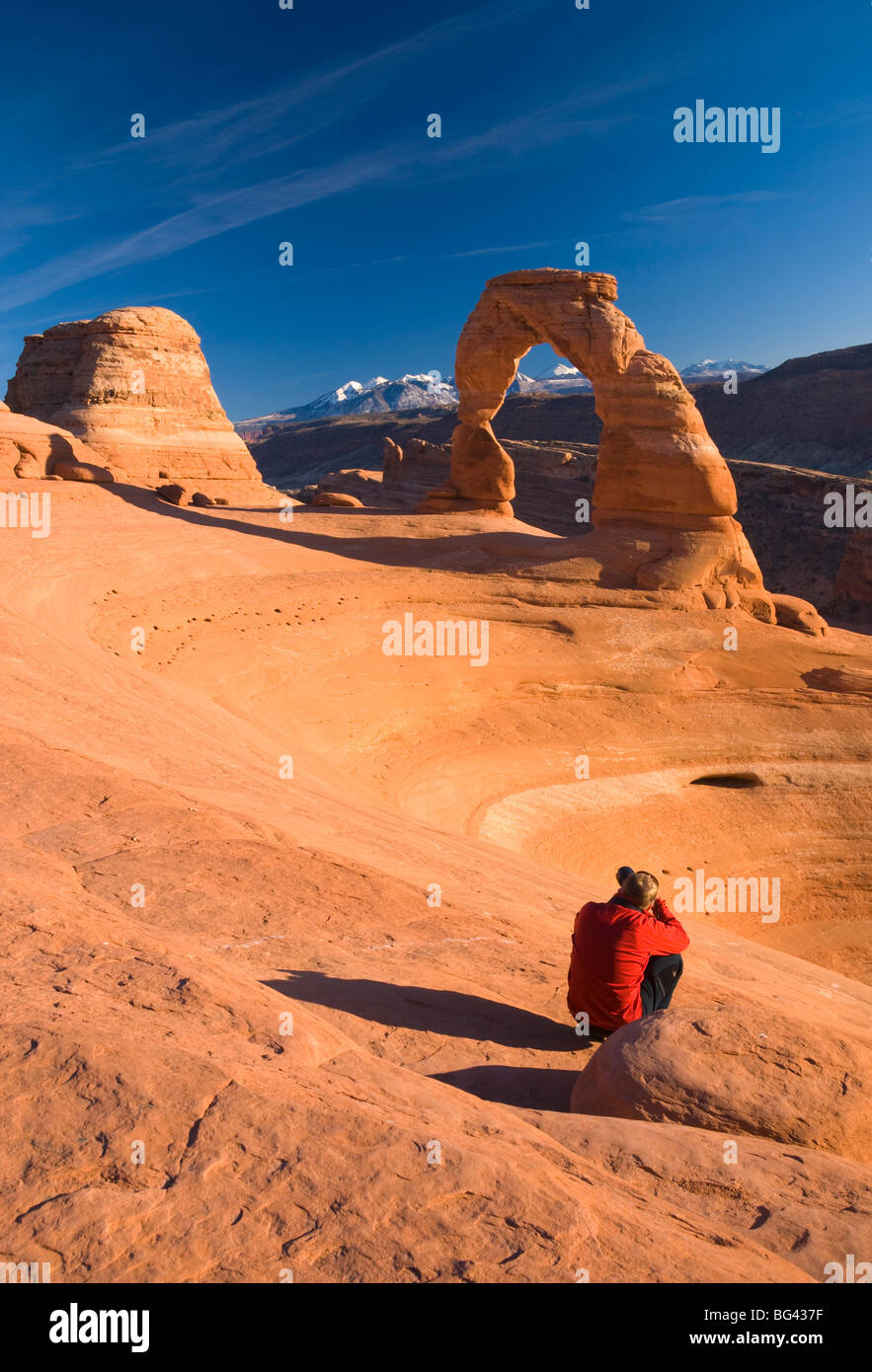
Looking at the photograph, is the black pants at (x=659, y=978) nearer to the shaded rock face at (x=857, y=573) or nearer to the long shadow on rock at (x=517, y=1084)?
the long shadow on rock at (x=517, y=1084)

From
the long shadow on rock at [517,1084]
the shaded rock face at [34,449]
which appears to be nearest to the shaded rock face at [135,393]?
the shaded rock face at [34,449]

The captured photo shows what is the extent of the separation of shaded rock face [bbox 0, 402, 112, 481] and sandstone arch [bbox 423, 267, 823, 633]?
10.5 m

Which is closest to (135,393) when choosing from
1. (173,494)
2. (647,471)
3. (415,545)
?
(173,494)

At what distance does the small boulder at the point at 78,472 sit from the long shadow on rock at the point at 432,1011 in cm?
1804

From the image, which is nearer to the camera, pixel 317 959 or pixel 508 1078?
pixel 508 1078

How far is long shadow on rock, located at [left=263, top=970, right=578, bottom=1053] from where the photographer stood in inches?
172

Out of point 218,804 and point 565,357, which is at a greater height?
point 565,357

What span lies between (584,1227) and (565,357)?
1928cm

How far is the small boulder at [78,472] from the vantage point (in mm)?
20156

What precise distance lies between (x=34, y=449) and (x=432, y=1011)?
1927 centimetres

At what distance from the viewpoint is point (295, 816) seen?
7.15m
